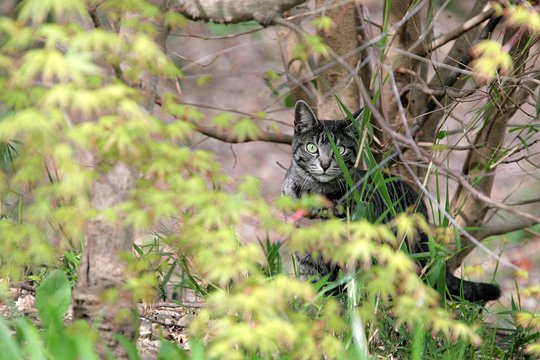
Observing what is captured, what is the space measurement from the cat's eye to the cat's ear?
93 mm

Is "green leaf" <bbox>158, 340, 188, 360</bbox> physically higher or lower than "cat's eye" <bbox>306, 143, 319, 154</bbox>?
lower

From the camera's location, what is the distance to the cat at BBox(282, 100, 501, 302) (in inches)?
178

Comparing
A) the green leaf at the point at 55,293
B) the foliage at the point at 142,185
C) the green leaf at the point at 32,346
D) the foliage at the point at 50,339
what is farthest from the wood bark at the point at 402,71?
the green leaf at the point at 32,346

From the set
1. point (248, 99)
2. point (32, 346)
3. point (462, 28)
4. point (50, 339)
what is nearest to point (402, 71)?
point (462, 28)

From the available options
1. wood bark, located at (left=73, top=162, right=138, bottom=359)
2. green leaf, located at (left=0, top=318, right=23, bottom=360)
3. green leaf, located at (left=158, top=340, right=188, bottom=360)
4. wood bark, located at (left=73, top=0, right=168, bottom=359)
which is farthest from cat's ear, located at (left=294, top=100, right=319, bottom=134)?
green leaf, located at (left=0, top=318, right=23, bottom=360)

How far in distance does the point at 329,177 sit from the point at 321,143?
203 mm

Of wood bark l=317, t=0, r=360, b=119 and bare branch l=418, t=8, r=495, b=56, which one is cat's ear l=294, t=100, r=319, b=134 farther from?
bare branch l=418, t=8, r=495, b=56

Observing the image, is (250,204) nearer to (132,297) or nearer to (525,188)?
(132,297)

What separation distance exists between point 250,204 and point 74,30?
777mm

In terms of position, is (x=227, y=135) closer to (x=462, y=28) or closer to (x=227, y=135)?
(x=227, y=135)

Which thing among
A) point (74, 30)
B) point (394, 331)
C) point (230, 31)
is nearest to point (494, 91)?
point (394, 331)

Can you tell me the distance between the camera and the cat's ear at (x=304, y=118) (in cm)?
470

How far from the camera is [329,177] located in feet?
15.5

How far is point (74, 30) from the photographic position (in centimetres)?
254
